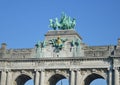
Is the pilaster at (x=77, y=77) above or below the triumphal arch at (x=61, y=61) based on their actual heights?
below

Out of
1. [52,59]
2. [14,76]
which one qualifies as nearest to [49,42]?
[52,59]

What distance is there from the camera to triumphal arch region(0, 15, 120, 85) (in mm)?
66125

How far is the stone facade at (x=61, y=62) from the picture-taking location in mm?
66062

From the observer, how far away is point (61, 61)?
67.8 m

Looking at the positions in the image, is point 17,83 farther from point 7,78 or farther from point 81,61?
point 81,61

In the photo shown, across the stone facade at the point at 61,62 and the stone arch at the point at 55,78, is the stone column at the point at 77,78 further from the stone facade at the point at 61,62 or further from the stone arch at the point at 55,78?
the stone arch at the point at 55,78

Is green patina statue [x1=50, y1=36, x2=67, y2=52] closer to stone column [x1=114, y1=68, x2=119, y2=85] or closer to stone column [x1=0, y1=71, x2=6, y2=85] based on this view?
stone column [x1=0, y1=71, x2=6, y2=85]

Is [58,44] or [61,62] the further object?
[58,44]

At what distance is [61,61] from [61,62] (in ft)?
0.48

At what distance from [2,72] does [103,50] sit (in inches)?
611

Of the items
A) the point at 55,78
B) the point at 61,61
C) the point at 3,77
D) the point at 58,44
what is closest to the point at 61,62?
the point at 61,61

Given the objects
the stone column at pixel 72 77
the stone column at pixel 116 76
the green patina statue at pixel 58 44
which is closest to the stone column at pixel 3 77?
the green patina statue at pixel 58 44

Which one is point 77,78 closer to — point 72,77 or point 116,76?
point 72,77

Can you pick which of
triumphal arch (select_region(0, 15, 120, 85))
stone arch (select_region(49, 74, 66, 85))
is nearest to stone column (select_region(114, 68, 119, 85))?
triumphal arch (select_region(0, 15, 120, 85))
